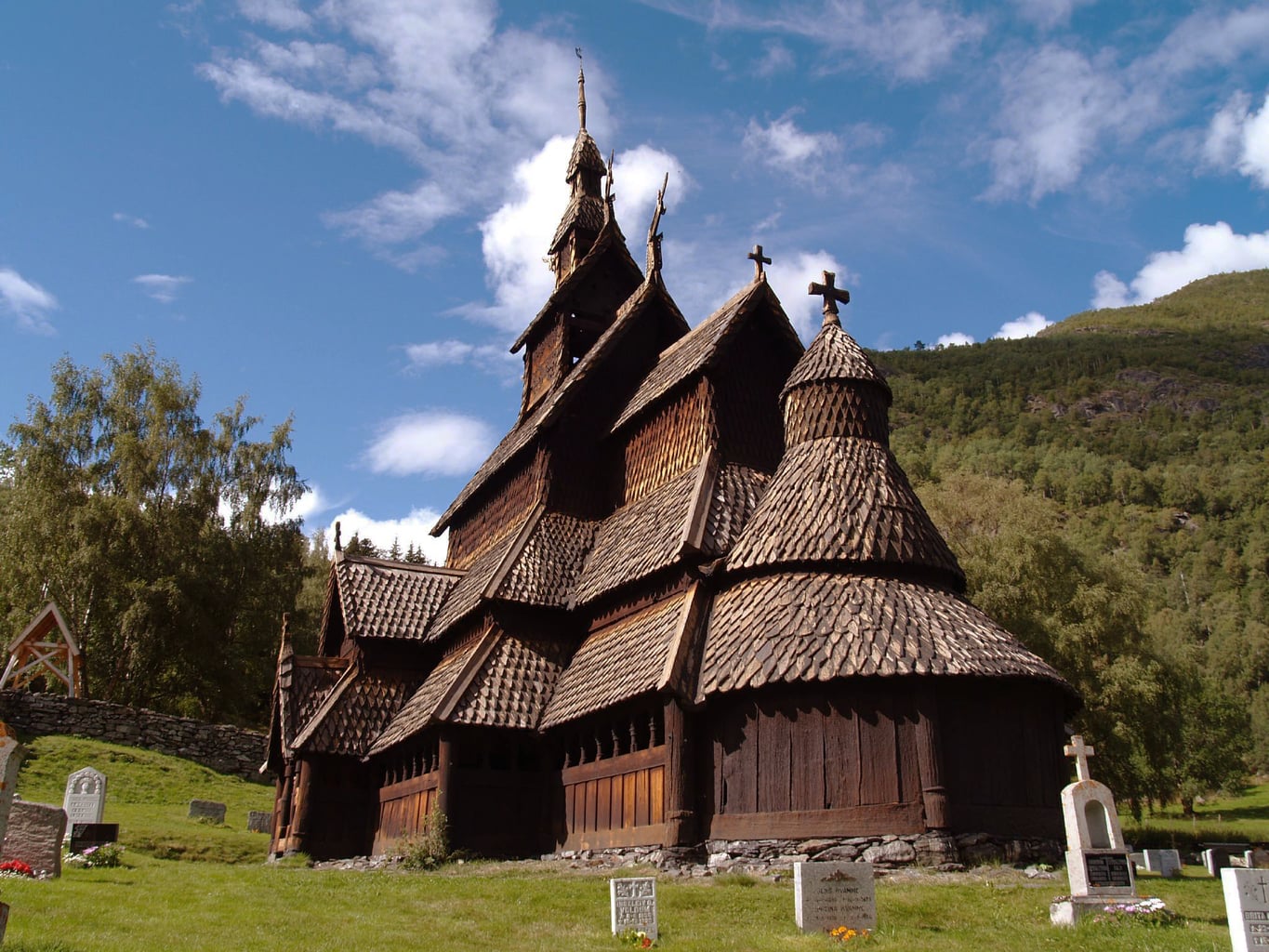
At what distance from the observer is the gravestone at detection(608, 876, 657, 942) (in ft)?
33.3

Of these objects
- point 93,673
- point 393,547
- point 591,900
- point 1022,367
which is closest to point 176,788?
point 93,673

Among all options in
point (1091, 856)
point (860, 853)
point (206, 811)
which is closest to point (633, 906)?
point (860, 853)

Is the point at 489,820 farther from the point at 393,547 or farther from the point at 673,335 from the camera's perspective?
the point at 393,547

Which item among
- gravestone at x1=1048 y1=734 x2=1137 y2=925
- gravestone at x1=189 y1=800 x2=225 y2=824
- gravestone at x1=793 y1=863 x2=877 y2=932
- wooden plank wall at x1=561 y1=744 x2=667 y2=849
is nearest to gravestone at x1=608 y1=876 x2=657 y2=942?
gravestone at x1=793 y1=863 x2=877 y2=932

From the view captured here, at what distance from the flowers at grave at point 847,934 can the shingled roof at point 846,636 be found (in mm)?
4464

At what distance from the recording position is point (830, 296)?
1986 cm

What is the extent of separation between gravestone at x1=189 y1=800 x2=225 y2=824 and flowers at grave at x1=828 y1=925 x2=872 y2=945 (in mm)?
19571

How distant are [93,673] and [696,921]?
33317 mm

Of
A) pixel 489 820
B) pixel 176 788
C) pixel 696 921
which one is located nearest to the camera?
pixel 696 921

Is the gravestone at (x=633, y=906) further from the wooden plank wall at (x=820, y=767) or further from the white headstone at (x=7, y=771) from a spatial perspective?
the white headstone at (x=7, y=771)

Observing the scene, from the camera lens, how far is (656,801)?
15.7m

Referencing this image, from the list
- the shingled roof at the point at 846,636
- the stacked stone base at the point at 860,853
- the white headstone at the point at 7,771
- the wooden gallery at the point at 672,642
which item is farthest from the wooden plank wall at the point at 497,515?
the white headstone at the point at 7,771

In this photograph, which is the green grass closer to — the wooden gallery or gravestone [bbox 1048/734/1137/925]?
the wooden gallery

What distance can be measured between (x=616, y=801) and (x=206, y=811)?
13345 millimetres
